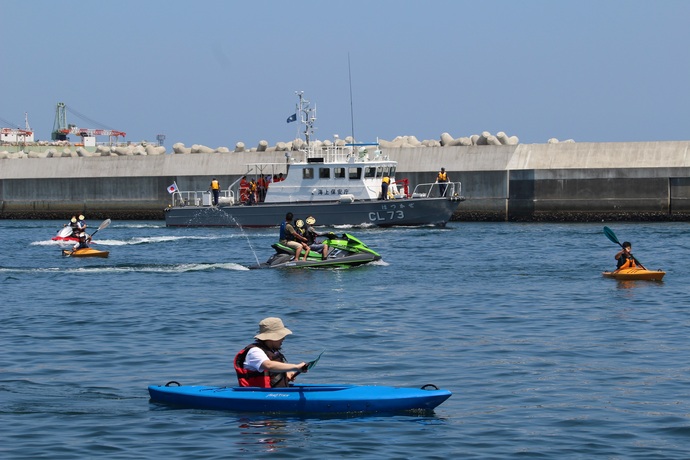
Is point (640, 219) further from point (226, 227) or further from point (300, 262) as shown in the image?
point (300, 262)

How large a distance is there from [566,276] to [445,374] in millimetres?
12547

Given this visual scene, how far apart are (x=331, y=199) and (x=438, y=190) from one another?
179 inches

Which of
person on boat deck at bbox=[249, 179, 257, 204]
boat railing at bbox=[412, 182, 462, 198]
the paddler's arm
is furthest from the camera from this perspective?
person on boat deck at bbox=[249, 179, 257, 204]

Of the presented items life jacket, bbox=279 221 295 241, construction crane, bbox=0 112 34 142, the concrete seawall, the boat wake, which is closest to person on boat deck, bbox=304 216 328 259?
life jacket, bbox=279 221 295 241

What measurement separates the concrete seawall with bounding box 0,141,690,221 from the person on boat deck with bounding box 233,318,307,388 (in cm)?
3573

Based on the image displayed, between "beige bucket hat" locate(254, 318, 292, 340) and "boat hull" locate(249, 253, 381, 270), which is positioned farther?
"boat hull" locate(249, 253, 381, 270)

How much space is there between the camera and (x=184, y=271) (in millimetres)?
29125

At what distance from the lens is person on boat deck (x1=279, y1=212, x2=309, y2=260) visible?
92.2 feet

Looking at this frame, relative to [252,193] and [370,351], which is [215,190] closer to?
[252,193]

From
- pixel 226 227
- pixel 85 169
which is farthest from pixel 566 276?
pixel 85 169

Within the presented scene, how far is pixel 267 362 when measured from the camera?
1221cm

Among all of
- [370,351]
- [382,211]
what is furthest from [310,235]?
[382,211]

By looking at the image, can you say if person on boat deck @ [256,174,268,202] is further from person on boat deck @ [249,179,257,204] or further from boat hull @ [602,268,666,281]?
boat hull @ [602,268,666,281]

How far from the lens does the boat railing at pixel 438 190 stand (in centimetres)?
4599
